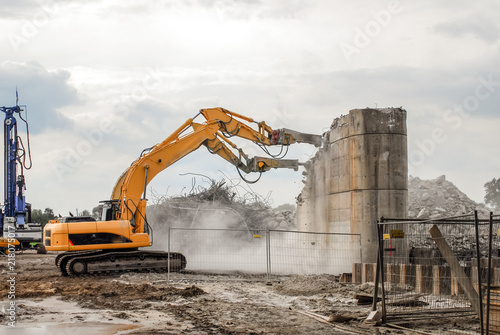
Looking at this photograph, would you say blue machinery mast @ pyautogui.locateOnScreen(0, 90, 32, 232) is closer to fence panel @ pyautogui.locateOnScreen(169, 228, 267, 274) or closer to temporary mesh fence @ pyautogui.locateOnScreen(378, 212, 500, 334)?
fence panel @ pyautogui.locateOnScreen(169, 228, 267, 274)

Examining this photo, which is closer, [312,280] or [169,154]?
[312,280]

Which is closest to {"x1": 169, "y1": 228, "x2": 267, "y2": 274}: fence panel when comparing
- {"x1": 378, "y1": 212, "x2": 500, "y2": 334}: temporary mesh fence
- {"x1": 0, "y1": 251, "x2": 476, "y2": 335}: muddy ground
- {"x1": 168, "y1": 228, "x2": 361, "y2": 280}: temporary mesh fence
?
{"x1": 168, "y1": 228, "x2": 361, "y2": 280}: temporary mesh fence

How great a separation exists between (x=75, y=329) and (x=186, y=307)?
7.97 ft

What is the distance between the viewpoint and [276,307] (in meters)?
10.5

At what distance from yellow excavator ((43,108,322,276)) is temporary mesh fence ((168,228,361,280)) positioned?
1245 millimetres

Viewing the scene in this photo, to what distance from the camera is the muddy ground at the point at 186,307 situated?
8320mm

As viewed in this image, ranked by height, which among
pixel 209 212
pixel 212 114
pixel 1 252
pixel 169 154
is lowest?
pixel 1 252

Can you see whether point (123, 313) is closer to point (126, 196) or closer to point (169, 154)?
point (126, 196)

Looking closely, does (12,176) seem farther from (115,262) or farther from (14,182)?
(115,262)

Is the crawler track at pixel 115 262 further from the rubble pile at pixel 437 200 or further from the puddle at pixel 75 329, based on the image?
the rubble pile at pixel 437 200

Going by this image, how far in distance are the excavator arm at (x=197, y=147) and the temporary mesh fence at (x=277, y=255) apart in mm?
1691

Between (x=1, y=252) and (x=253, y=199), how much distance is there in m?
11.6

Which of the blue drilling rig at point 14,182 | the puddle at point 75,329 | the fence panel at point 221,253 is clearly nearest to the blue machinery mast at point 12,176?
A: the blue drilling rig at point 14,182

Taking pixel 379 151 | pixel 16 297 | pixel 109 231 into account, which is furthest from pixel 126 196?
pixel 379 151
